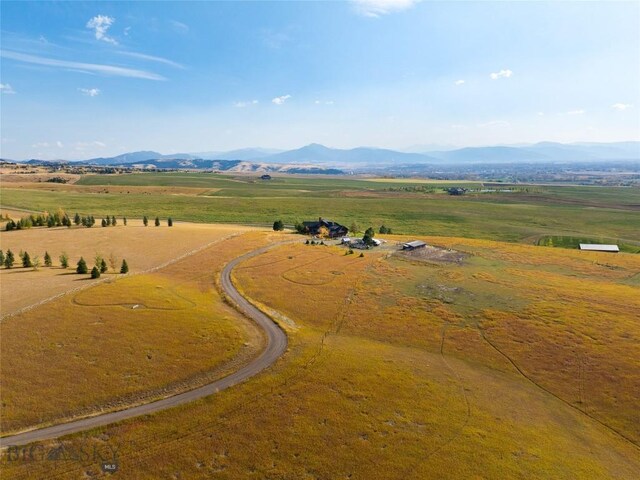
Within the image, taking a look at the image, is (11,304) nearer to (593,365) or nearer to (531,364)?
(531,364)

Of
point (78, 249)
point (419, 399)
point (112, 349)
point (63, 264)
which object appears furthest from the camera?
point (78, 249)

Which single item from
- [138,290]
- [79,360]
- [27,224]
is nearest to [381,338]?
[79,360]

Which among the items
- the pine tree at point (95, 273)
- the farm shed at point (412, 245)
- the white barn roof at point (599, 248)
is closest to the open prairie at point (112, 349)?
the pine tree at point (95, 273)

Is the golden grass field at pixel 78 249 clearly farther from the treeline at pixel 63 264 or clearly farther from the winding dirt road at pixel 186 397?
the winding dirt road at pixel 186 397

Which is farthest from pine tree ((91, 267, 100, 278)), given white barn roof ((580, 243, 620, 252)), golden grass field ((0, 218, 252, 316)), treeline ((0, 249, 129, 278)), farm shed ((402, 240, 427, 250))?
white barn roof ((580, 243, 620, 252))

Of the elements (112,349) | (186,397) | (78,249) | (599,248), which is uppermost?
(78,249)

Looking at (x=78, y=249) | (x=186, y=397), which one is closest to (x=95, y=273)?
(x=78, y=249)

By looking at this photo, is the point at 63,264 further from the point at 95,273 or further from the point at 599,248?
the point at 599,248
